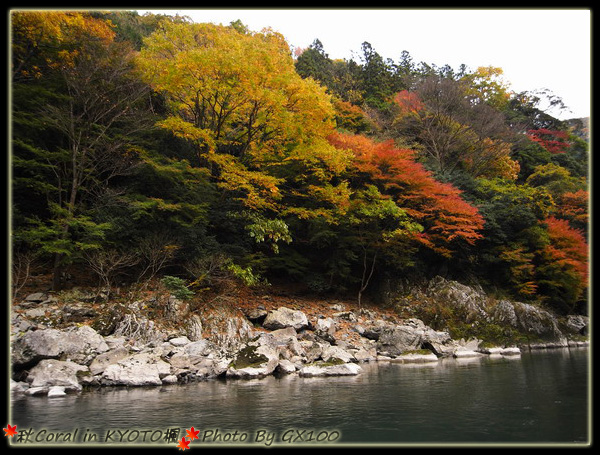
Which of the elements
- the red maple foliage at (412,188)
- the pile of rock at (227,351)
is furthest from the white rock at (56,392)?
the red maple foliage at (412,188)

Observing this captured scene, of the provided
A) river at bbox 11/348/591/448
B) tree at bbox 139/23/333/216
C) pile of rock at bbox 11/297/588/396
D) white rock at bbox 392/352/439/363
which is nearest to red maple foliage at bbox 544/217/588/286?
pile of rock at bbox 11/297/588/396

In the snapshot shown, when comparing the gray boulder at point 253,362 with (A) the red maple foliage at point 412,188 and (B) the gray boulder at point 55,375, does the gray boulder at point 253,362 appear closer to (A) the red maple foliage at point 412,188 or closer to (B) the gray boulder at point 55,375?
(B) the gray boulder at point 55,375

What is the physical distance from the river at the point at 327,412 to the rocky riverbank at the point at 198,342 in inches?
30.5

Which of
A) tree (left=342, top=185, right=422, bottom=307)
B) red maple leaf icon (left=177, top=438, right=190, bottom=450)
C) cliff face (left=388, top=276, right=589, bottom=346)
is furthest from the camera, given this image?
cliff face (left=388, top=276, right=589, bottom=346)

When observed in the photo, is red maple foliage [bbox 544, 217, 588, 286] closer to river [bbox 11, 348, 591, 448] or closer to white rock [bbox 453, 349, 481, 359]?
white rock [bbox 453, 349, 481, 359]

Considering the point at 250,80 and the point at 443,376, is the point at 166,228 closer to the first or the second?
the point at 250,80

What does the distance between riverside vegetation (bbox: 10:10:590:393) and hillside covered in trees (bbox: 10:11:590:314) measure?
0.30ft

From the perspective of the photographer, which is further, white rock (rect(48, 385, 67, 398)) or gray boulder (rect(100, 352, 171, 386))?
gray boulder (rect(100, 352, 171, 386))

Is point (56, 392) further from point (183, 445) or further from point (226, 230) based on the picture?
point (226, 230)

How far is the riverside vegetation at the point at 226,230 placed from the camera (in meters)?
11.0

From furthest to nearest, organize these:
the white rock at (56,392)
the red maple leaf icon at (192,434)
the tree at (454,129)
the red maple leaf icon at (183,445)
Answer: the tree at (454,129), the white rock at (56,392), the red maple leaf icon at (192,434), the red maple leaf icon at (183,445)

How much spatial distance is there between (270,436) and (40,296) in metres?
9.50

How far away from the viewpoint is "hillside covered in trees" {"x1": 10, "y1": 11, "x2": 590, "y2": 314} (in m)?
12.5

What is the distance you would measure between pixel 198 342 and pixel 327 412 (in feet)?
18.2
